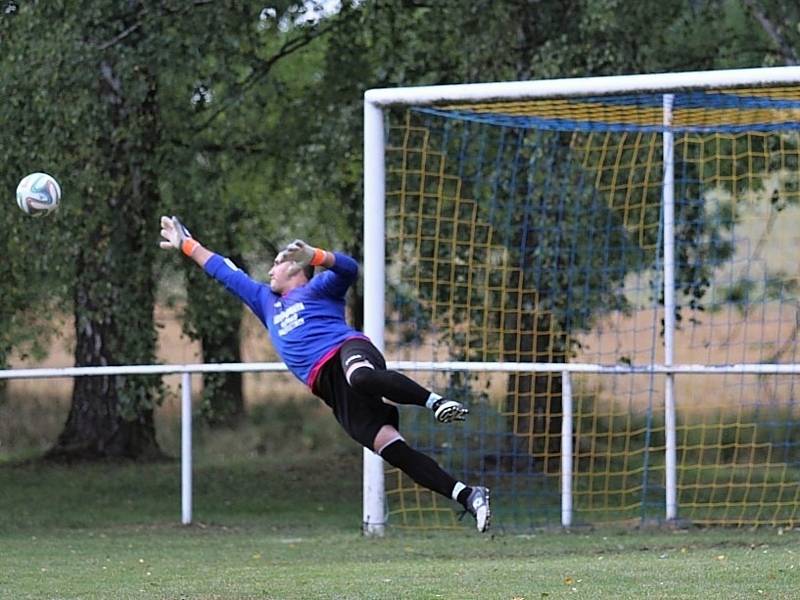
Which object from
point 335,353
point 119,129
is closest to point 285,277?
point 335,353

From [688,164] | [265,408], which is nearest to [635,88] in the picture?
[688,164]

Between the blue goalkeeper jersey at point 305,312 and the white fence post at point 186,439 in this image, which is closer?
the blue goalkeeper jersey at point 305,312

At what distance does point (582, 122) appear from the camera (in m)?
13.4

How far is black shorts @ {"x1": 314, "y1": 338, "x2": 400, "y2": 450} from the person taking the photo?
9.14 meters

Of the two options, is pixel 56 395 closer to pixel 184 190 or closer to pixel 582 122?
pixel 184 190

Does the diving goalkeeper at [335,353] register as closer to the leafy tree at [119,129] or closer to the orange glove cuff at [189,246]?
the orange glove cuff at [189,246]

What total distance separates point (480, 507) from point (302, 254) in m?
1.82

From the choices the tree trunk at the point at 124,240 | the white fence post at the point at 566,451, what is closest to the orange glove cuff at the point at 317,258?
the white fence post at the point at 566,451

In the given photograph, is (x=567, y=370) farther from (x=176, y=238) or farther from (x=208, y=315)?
(x=208, y=315)

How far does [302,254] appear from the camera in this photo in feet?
29.7

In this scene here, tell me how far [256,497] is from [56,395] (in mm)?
9178

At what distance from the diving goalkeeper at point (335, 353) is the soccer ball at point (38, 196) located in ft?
3.02

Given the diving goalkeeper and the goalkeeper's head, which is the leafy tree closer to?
the diving goalkeeper

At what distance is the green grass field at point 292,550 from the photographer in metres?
8.61
